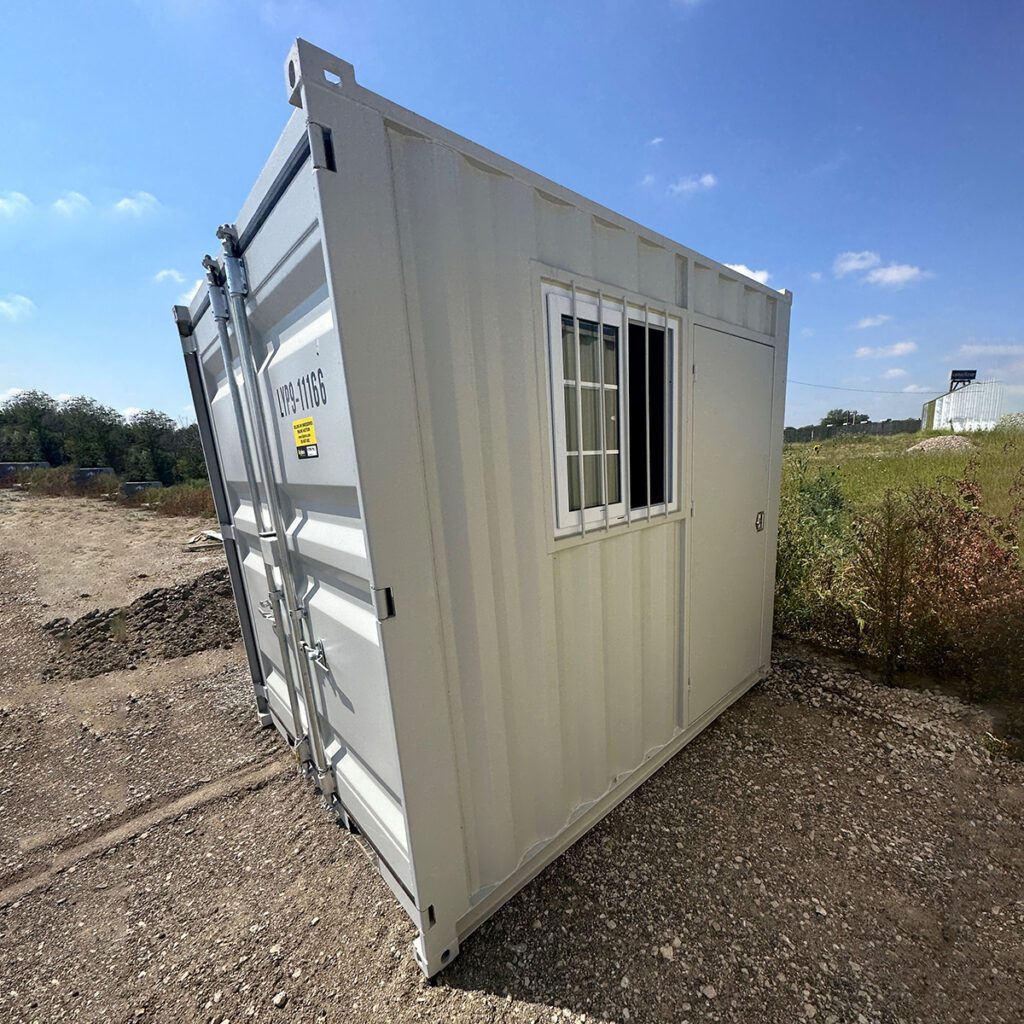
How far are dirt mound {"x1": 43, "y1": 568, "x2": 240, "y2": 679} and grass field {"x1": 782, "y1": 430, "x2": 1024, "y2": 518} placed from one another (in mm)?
6278

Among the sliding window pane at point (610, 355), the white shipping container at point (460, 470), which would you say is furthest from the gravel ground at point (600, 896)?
the sliding window pane at point (610, 355)

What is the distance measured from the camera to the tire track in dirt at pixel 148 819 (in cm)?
203

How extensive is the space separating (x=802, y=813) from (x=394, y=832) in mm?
1970

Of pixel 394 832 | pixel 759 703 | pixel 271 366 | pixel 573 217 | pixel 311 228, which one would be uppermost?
pixel 573 217

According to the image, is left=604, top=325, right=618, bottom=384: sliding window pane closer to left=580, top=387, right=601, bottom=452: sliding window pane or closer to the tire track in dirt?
left=580, top=387, right=601, bottom=452: sliding window pane

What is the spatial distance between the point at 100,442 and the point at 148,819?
21.0 metres

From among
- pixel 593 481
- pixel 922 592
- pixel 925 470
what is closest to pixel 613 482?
pixel 593 481

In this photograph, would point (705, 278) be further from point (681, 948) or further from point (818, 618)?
point (818, 618)

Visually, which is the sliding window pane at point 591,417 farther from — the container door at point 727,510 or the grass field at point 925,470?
the grass field at point 925,470

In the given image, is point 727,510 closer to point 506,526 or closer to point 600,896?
point 506,526

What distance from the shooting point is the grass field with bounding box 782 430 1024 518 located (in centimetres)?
515

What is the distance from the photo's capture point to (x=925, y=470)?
8.12 meters

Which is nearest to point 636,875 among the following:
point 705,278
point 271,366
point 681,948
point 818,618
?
point 681,948

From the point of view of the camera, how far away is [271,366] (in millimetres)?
1686
